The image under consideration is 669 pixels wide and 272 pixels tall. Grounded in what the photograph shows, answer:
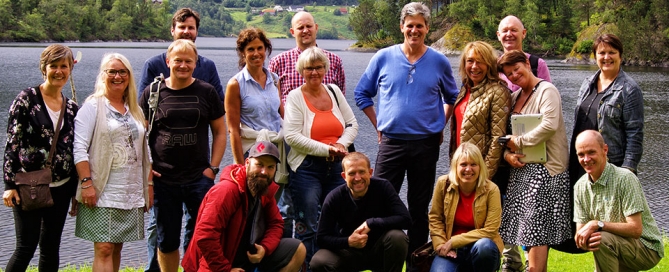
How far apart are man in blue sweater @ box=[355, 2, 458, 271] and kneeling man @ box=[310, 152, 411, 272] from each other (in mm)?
524

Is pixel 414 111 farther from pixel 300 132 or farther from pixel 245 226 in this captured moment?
pixel 245 226

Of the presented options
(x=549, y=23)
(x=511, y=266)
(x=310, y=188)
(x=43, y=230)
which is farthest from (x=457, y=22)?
(x=43, y=230)

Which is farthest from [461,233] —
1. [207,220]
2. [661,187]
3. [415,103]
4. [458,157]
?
[661,187]

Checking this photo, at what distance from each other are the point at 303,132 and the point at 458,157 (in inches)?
54.4

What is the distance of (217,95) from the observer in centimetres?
555

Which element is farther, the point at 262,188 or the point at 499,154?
the point at 499,154

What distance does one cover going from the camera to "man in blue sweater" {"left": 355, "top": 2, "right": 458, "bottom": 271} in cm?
585

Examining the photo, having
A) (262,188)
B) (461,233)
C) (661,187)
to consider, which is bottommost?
(661,187)

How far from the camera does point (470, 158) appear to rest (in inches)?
207

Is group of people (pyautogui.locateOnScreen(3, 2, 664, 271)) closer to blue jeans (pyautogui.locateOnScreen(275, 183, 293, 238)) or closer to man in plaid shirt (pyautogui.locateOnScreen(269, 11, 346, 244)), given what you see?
blue jeans (pyautogui.locateOnScreen(275, 183, 293, 238))

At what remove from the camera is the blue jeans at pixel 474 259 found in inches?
203

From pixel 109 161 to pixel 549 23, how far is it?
90688mm

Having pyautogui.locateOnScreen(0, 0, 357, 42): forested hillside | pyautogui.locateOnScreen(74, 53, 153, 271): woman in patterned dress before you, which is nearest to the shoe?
pyautogui.locateOnScreen(74, 53, 153, 271): woman in patterned dress

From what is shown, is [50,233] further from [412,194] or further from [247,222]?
[412,194]
